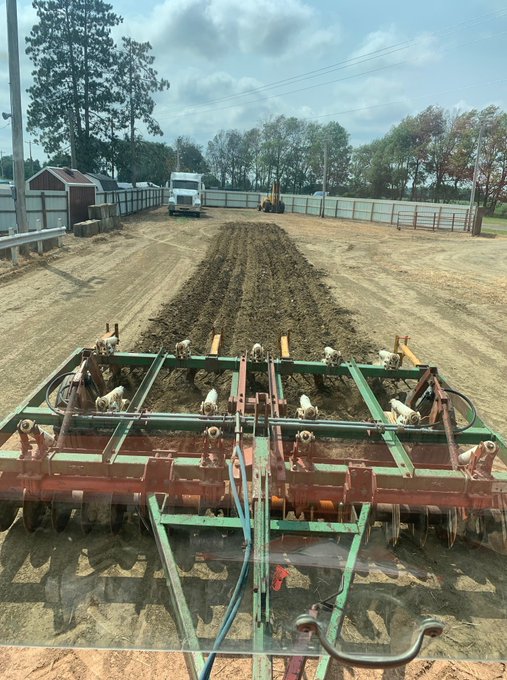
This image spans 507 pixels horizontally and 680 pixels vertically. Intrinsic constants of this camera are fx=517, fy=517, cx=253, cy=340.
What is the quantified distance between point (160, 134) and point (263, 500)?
50796mm

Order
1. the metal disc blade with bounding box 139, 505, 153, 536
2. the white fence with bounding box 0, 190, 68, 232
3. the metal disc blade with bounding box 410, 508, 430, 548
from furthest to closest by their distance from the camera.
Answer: the white fence with bounding box 0, 190, 68, 232 < the metal disc blade with bounding box 410, 508, 430, 548 < the metal disc blade with bounding box 139, 505, 153, 536

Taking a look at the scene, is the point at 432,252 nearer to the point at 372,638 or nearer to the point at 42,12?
the point at 372,638

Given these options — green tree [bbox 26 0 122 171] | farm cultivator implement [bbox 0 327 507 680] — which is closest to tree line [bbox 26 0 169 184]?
green tree [bbox 26 0 122 171]

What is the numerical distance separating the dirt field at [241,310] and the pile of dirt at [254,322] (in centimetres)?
4

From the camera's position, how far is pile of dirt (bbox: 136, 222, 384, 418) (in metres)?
6.02

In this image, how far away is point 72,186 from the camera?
22406 mm

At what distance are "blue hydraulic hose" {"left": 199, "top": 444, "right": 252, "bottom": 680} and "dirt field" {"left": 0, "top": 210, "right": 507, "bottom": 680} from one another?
473mm

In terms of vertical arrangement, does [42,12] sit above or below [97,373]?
above

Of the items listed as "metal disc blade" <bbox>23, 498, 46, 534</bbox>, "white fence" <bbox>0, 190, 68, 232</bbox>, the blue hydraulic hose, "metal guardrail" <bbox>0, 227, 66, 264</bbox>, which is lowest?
"metal disc blade" <bbox>23, 498, 46, 534</bbox>

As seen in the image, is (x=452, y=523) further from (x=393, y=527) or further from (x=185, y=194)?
(x=185, y=194)

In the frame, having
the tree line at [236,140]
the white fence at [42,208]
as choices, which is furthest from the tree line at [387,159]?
the white fence at [42,208]

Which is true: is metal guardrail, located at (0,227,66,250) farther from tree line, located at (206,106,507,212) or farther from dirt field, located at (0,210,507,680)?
tree line, located at (206,106,507,212)

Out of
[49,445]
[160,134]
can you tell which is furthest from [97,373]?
[160,134]

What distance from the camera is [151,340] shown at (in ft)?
25.5
